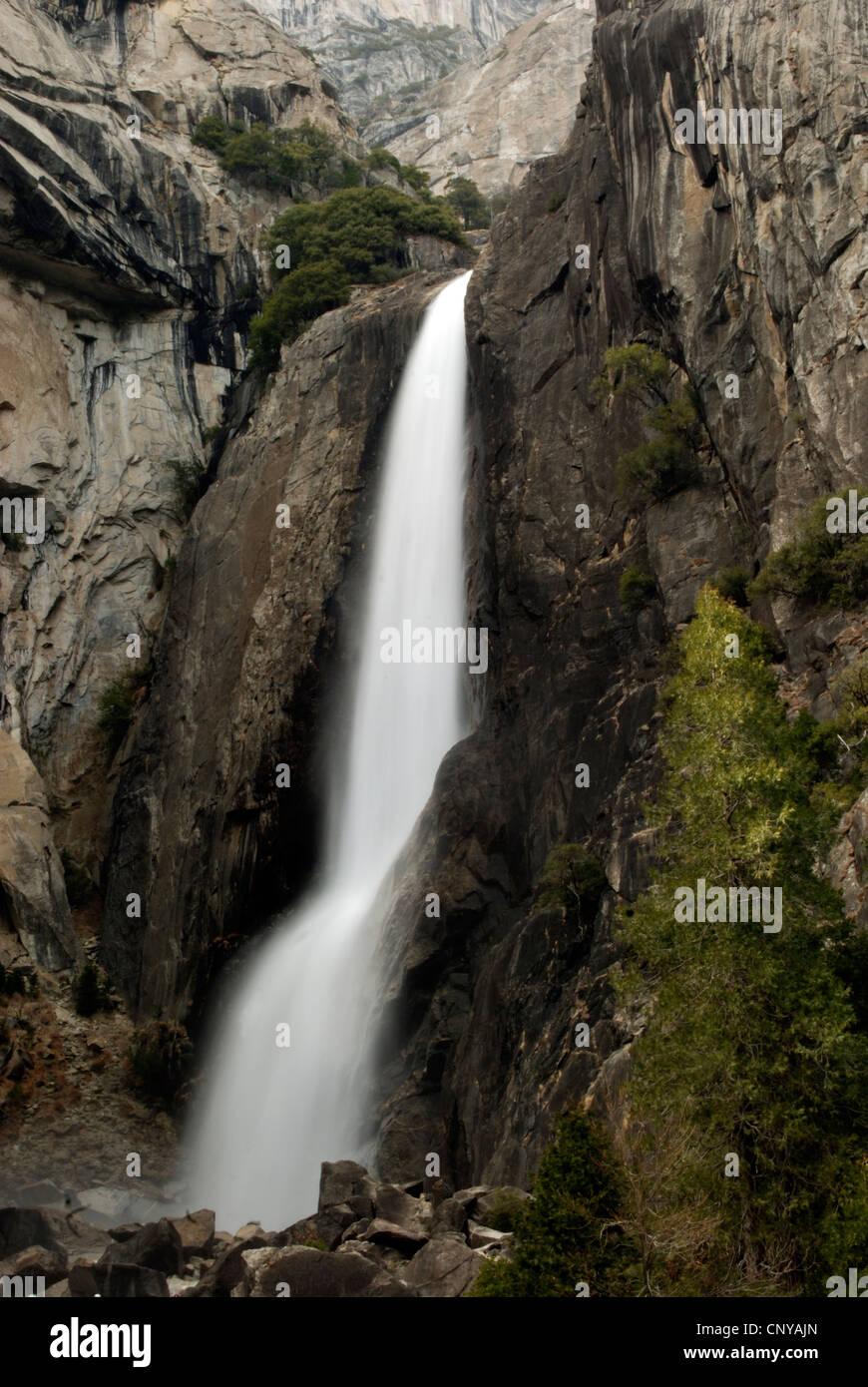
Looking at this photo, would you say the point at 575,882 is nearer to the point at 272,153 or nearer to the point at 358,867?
the point at 358,867

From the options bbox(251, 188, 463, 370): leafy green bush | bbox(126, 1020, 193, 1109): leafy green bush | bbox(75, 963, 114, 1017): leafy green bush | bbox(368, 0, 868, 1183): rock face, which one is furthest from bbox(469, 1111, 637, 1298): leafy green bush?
bbox(251, 188, 463, 370): leafy green bush

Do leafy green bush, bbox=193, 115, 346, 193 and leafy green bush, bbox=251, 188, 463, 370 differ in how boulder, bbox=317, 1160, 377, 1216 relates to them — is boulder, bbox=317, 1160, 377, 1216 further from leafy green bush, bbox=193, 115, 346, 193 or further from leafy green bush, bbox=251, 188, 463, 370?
leafy green bush, bbox=193, 115, 346, 193

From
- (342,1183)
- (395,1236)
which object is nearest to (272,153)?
(342,1183)

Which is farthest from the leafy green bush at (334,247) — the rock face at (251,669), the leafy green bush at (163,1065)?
the leafy green bush at (163,1065)

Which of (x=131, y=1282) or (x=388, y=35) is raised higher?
(x=388, y=35)

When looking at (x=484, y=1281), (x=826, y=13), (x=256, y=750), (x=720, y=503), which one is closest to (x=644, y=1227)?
(x=484, y=1281)

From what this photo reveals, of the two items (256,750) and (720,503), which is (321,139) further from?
(720,503)

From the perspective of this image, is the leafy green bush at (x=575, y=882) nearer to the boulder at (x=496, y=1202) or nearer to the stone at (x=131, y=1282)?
the boulder at (x=496, y=1202)
